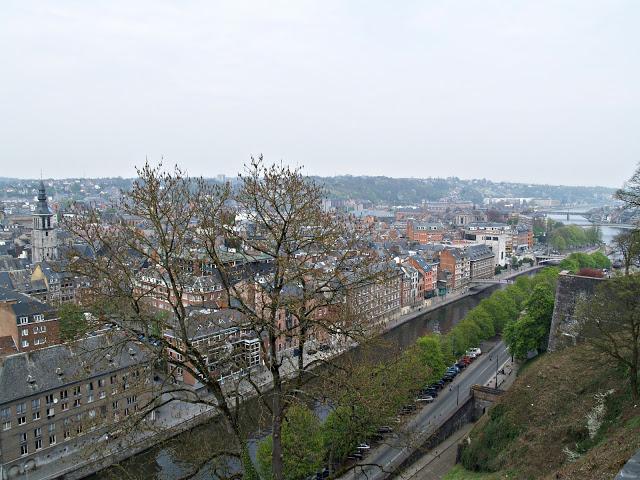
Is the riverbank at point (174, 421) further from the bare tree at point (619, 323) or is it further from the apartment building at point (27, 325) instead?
the apartment building at point (27, 325)

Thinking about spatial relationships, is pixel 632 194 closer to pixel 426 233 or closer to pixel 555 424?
pixel 555 424

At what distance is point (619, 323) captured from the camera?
61.3 ft

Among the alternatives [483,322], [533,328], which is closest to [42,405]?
[533,328]

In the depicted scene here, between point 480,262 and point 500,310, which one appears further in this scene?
point 480,262

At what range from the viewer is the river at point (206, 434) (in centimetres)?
1049

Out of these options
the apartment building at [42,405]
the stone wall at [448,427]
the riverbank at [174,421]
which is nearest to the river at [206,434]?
the riverbank at [174,421]

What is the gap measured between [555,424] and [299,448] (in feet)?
30.5

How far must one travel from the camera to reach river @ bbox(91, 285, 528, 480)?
34.4 ft

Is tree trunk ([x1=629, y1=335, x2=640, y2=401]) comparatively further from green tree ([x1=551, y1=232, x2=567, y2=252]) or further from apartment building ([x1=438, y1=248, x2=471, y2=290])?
green tree ([x1=551, y1=232, x2=567, y2=252])

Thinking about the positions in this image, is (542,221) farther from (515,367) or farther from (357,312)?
(357,312)

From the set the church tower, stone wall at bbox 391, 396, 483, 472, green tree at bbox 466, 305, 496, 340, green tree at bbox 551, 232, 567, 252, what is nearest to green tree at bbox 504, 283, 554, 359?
green tree at bbox 466, 305, 496, 340

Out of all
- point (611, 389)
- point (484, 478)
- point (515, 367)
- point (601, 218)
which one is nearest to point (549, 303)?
point (515, 367)

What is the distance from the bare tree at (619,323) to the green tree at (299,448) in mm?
10489

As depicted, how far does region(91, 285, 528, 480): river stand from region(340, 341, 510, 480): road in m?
3.95
